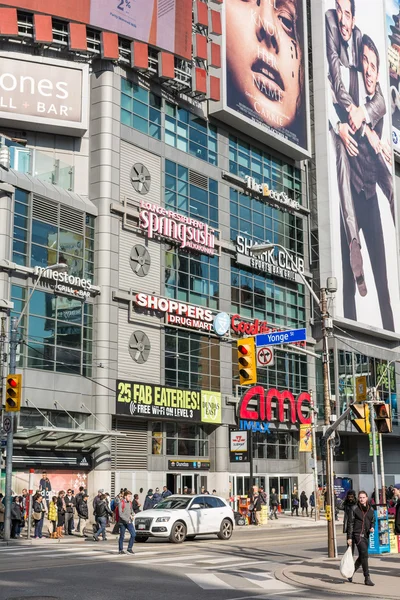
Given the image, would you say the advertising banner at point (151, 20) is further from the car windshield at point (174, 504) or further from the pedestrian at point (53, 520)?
the car windshield at point (174, 504)

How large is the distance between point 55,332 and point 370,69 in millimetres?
48595

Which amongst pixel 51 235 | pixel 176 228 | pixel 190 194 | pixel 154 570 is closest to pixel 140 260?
pixel 176 228

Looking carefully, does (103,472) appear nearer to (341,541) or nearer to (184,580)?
(341,541)

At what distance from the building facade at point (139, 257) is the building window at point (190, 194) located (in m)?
0.13

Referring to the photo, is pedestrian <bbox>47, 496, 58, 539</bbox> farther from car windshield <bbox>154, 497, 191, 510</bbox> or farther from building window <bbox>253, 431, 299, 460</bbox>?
building window <bbox>253, 431, 299, 460</bbox>

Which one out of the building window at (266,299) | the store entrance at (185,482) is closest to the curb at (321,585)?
the store entrance at (185,482)

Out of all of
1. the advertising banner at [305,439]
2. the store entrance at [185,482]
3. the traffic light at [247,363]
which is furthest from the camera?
the advertising banner at [305,439]

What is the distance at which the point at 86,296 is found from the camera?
140 feet

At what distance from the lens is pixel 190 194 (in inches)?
2014

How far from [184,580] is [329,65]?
192 feet

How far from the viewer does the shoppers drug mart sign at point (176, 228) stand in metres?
46.5

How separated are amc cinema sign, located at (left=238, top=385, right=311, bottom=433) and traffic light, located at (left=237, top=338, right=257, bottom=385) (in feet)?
85.6

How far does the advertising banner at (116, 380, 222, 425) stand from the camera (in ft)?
Answer: 142

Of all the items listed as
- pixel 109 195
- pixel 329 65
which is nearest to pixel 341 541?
pixel 109 195
